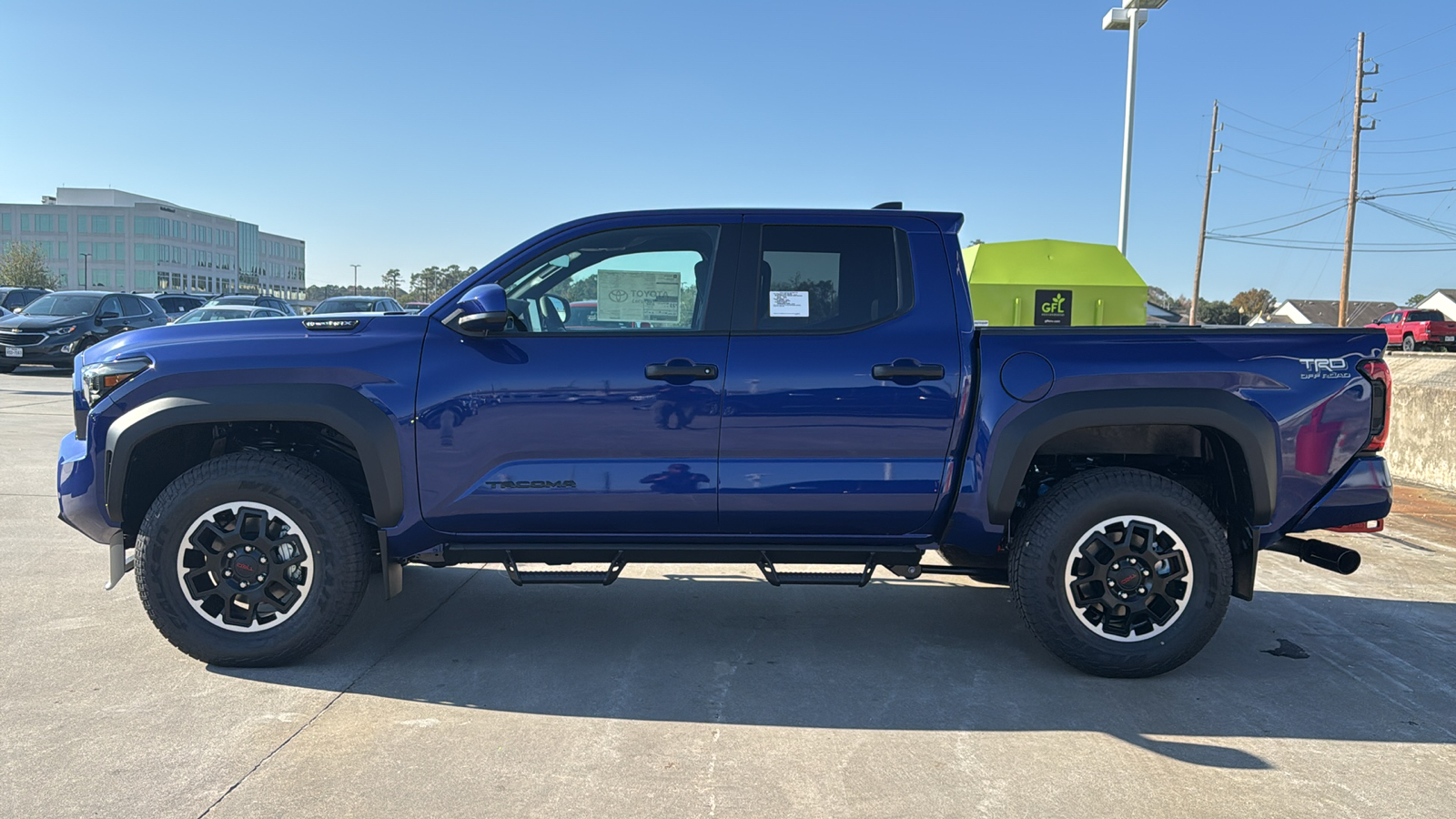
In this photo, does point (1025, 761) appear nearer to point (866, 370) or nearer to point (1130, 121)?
point (866, 370)

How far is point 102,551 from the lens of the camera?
5930 mm

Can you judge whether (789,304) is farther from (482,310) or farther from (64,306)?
(64,306)

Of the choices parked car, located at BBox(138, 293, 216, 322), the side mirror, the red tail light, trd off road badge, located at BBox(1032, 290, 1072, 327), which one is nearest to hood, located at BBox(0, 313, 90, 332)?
parked car, located at BBox(138, 293, 216, 322)

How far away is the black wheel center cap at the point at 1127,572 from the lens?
13.4 ft

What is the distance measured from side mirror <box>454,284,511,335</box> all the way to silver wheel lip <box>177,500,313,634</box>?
3.56 feet

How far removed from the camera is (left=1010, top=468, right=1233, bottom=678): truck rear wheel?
4.05 m

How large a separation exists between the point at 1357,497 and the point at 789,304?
2522 millimetres

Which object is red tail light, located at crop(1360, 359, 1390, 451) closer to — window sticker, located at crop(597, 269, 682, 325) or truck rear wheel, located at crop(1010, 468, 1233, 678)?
truck rear wheel, located at crop(1010, 468, 1233, 678)

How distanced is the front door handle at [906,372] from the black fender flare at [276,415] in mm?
2001

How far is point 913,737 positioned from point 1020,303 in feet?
17.0

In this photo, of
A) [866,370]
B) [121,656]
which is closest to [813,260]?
[866,370]

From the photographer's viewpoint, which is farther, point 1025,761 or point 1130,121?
point 1130,121

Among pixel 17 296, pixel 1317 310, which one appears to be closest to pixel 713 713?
pixel 17 296

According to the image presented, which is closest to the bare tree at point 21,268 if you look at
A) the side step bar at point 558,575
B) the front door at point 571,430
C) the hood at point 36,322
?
the hood at point 36,322
